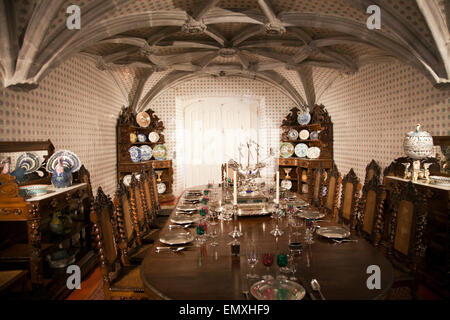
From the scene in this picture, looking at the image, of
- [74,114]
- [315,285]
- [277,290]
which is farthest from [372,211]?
[74,114]

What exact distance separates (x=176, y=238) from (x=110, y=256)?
531 millimetres

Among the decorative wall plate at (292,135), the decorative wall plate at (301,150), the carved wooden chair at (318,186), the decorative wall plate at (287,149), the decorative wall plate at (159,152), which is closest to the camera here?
the carved wooden chair at (318,186)

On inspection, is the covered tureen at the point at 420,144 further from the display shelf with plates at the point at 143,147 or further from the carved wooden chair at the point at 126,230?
the display shelf with plates at the point at 143,147

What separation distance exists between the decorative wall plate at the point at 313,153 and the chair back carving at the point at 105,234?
6.08 metres

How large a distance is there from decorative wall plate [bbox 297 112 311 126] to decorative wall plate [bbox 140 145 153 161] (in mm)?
4108

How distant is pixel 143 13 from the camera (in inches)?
162

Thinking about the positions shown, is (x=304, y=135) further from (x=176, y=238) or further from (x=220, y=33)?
(x=176, y=238)

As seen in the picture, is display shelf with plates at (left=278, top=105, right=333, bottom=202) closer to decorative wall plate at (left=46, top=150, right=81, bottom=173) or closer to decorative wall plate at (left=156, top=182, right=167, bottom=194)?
decorative wall plate at (left=156, top=182, right=167, bottom=194)

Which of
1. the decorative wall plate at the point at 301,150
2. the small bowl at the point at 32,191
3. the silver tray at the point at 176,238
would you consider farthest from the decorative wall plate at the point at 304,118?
the small bowl at the point at 32,191

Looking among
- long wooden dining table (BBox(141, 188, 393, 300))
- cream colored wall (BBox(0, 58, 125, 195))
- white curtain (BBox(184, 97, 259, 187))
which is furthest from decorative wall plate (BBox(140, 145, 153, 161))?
long wooden dining table (BBox(141, 188, 393, 300))

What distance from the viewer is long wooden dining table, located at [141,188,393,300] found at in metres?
1.61

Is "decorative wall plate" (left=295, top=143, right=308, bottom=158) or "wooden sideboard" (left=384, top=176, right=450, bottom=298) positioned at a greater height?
"decorative wall plate" (left=295, top=143, right=308, bottom=158)

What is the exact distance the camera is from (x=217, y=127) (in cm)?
915

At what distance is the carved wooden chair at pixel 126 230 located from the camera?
8.96 feet
